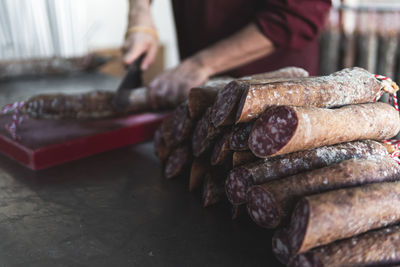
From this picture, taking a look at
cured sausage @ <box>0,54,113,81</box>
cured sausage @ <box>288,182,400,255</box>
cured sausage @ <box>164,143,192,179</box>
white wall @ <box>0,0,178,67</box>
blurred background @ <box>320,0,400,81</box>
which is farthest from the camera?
white wall @ <box>0,0,178,67</box>

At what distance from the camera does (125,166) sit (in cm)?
162

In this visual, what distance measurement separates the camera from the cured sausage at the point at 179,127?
1.37 meters

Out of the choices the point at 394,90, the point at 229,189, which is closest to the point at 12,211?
the point at 229,189

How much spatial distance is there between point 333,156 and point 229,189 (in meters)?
0.30

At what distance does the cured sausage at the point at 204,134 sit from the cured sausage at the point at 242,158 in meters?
0.13

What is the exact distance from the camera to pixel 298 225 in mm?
879

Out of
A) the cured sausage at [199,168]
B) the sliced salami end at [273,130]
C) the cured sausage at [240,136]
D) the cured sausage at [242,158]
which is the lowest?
the cured sausage at [199,168]

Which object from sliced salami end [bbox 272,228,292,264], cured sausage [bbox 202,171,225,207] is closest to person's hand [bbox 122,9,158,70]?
cured sausage [bbox 202,171,225,207]

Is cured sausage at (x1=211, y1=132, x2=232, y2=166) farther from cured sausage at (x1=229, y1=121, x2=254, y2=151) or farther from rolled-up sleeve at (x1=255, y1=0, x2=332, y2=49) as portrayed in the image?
rolled-up sleeve at (x1=255, y1=0, x2=332, y2=49)

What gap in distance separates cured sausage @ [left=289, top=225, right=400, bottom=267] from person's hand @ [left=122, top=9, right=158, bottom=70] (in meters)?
1.59

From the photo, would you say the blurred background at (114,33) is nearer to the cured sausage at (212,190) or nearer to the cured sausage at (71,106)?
the cured sausage at (71,106)

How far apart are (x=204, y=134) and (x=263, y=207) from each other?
362 millimetres

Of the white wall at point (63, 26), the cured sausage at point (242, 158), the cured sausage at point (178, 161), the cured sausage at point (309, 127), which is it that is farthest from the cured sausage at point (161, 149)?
the white wall at point (63, 26)

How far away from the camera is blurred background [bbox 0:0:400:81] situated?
4.30m
